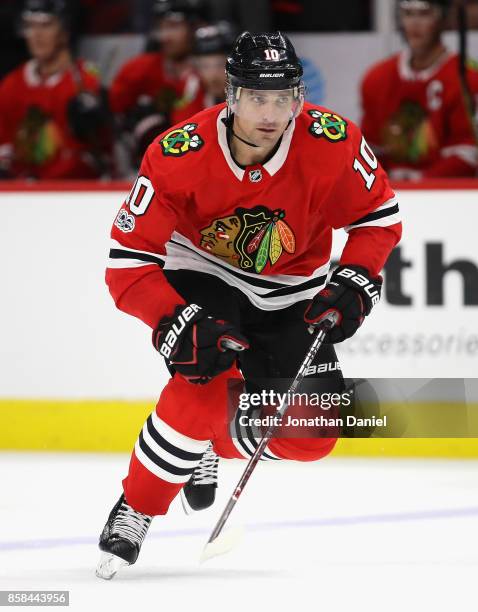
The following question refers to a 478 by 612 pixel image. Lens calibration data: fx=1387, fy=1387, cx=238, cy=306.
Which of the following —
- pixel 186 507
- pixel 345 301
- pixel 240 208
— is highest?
pixel 240 208

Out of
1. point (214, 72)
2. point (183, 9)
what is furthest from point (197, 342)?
point (183, 9)

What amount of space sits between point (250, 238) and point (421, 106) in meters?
2.36

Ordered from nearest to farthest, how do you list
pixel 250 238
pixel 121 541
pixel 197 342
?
pixel 197 342 < pixel 121 541 < pixel 250 238

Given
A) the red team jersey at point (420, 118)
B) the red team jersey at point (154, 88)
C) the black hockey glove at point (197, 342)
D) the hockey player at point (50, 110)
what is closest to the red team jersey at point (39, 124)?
the hockey player at point (50, 110)

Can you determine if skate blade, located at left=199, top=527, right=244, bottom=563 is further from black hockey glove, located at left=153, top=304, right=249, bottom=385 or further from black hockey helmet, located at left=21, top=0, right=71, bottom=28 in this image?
black hockey helmet, located at left=21, top=0, right=71, bottom=28

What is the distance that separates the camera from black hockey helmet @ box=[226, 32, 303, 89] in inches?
114

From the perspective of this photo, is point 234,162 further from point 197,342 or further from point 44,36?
point 44,36

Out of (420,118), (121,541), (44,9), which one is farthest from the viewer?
(44,9)

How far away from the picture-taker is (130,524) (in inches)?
119

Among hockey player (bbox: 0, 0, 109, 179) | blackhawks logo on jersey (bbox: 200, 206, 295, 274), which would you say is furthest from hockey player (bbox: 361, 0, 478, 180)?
blackhawks logo on jersey (bbox: 200, 206, 295, 274)

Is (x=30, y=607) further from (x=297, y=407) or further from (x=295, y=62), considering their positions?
(x=295, y=62)

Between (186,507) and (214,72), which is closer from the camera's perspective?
(186,507)

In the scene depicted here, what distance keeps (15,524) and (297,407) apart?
959mm

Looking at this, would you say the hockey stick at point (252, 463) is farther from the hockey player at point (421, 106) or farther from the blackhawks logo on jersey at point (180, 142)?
the hockey player at point (421, 106)
